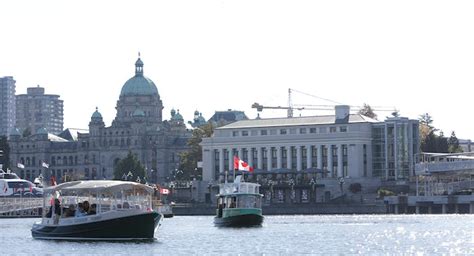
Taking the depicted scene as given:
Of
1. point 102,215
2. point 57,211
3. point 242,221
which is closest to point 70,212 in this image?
point 57,211

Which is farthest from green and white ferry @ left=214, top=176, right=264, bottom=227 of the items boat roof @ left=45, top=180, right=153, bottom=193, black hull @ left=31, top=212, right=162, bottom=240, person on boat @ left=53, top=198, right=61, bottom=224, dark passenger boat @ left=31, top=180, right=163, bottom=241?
black hull @ left=31, top=212, right=162, bottom=240

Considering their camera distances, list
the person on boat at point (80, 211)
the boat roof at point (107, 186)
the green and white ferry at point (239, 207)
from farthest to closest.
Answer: the green and white ferry at point (239, 207) < the boat roof at point (107, 186) < the person on boat at point (80, 211)

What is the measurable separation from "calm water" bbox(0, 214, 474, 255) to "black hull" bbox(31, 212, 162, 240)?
4.07 feet

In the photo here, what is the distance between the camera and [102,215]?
109812 millimetres

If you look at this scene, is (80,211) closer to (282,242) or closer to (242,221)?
(282,242)

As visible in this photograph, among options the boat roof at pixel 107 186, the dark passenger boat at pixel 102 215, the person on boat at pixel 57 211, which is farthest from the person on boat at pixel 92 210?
the person on boat at pixel 57 211

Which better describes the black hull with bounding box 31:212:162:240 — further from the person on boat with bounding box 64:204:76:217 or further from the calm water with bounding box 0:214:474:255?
the person on boat with bounding box 64:204:76:217

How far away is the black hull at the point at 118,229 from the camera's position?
110 meters

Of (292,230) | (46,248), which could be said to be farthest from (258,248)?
(292,230)

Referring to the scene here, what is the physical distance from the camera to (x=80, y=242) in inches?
4350

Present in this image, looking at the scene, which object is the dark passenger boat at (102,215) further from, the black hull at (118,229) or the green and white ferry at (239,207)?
the green and white ferry at (239,207)

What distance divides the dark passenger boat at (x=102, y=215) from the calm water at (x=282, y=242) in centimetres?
141

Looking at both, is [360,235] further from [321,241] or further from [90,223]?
[90,223]

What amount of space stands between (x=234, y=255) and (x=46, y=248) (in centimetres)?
1424
